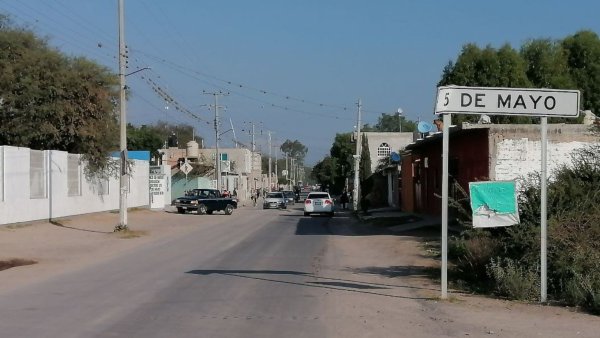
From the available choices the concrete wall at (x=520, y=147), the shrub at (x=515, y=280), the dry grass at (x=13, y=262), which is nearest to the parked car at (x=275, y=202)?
the concrete wall at (x=520, y=147)

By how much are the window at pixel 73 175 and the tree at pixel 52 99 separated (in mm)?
997

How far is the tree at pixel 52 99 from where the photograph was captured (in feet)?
116

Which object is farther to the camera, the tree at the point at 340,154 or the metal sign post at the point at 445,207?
the tree at the point at 340,154

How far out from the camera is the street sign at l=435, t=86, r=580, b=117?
38.0 feet

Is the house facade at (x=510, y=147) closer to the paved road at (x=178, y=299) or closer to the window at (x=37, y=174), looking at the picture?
the paved road at (x=178, y=299)

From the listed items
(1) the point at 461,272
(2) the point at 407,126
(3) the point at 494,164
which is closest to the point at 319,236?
(3) the point at 494,164

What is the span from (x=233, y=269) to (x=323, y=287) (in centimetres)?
364

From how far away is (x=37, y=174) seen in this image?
104 ft

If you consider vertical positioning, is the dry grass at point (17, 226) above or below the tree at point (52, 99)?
below

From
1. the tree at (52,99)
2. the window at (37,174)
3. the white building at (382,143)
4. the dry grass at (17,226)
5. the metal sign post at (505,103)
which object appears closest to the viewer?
the metal sign post at (505,103)

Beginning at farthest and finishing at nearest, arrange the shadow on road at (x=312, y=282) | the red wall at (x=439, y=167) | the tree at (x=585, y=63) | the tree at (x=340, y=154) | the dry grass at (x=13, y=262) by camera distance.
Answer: the tree at (x=340, y=154) < the tree at (x=585, y=63) < the red wall at (x=439, y=167) < the dry grass at (x=13, y=262) < the shadow on road at (x=312, y=282)

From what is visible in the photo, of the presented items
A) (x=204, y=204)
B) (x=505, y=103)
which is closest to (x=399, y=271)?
(x=505, y=103)

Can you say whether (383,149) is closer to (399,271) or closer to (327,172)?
(327,172)

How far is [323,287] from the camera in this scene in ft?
44.7
